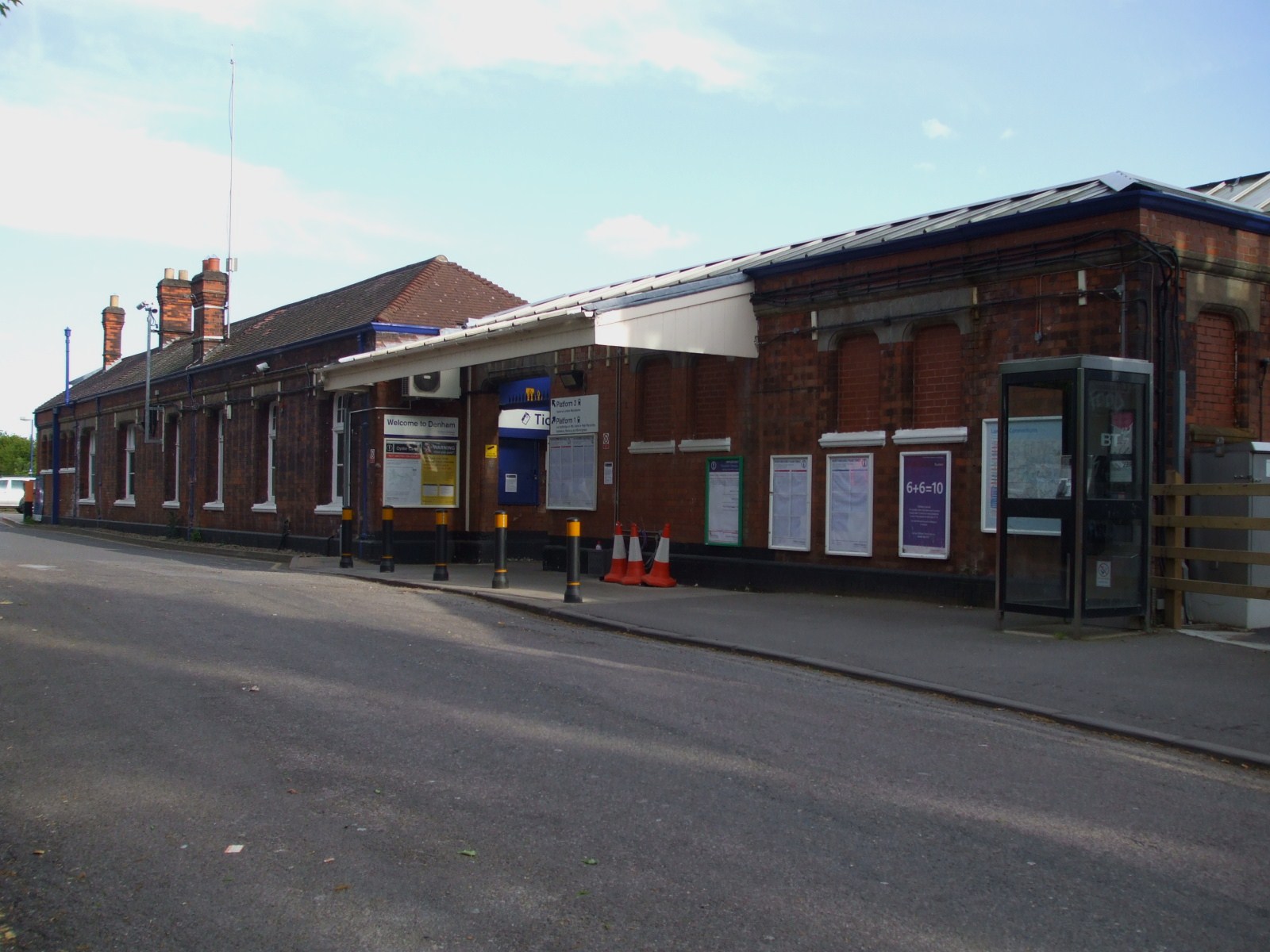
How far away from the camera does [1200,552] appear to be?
37.2ft

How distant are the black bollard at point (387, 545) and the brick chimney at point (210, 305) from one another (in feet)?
51.8

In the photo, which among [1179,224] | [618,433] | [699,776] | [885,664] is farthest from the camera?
[618,433]

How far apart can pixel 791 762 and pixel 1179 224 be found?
8.84m

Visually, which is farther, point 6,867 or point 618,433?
point 618,433

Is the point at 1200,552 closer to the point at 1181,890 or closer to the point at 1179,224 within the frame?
the point at 1179,224

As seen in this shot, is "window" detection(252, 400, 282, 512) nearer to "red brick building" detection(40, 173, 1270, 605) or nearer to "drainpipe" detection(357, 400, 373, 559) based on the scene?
"red brick building" detection(40, 173, 1270, 605)

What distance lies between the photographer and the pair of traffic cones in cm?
1678

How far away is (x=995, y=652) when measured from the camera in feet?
34.7

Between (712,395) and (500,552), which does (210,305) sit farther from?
(712,395)

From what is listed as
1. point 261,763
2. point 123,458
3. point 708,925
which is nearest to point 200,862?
point 261,763

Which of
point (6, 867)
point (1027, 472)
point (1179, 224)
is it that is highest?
point (1179, 224)

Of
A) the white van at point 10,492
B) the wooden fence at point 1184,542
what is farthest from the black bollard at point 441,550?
the white van at point 10,492

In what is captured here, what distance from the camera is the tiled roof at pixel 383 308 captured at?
2416 cm

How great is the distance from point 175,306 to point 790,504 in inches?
1190
